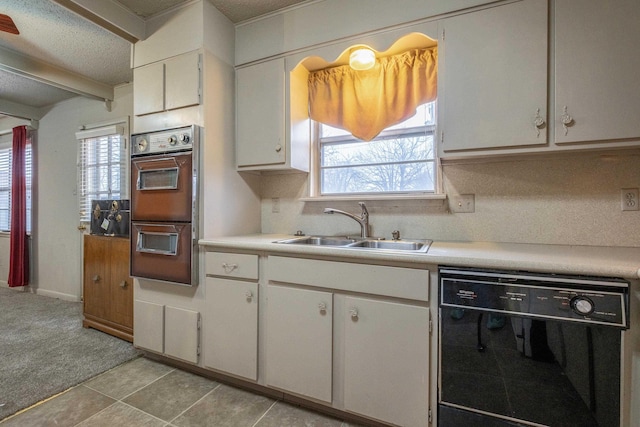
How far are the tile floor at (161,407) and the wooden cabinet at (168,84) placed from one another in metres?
1.83

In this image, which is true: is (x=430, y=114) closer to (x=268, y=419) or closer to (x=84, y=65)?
(x=268, y=419)

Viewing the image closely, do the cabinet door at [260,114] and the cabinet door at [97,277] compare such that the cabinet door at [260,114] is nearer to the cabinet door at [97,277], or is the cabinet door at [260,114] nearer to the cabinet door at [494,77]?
the cabinet door at [494,77]

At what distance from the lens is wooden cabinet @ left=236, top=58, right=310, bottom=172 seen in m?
2.02

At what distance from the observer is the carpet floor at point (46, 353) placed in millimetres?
1770

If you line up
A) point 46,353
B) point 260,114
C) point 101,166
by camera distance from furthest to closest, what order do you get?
point 101,166 → point 46,353 → point 260,114

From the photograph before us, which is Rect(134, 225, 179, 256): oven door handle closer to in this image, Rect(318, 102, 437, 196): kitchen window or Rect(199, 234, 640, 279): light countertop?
Rect(199, 234, 640, 279): light countertop

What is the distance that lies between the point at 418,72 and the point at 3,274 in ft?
19.9

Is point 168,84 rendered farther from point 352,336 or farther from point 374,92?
point 352,336

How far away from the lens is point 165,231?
6.52 ft

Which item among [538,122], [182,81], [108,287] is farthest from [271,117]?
[108,287]

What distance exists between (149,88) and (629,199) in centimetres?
304

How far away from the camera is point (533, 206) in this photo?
1695 millimetres

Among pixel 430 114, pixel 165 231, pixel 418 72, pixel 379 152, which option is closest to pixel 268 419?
pixel 165 231

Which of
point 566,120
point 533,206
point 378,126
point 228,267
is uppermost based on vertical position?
point 378,126
